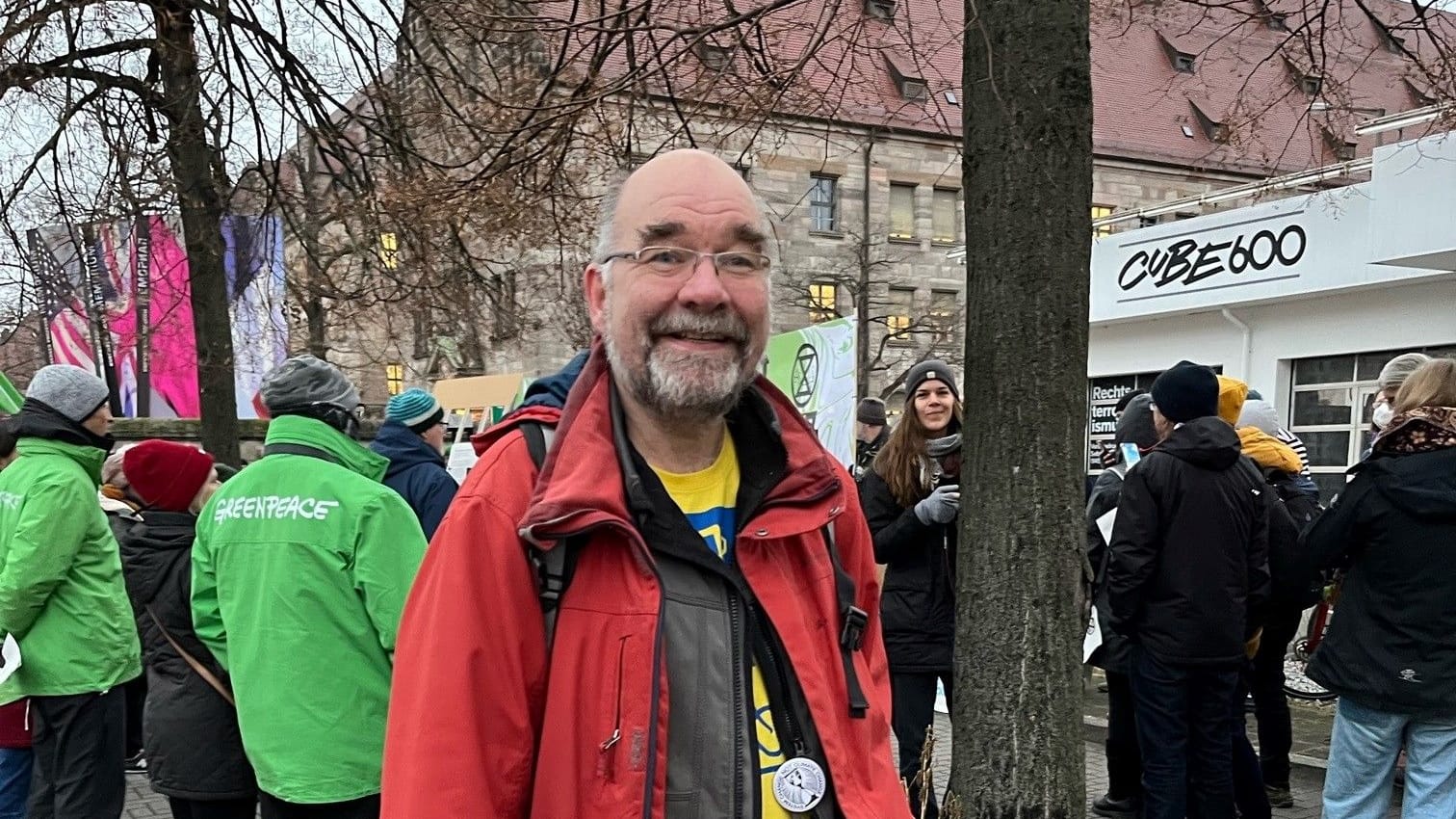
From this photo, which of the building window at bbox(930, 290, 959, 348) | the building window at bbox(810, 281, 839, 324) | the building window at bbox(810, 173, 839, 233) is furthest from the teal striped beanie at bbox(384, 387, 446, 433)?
the building window at bbox(810, 173, 839, 233)

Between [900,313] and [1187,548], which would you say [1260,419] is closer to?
[1187,548]

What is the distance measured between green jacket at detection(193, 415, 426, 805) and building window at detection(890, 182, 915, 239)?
36.7 m

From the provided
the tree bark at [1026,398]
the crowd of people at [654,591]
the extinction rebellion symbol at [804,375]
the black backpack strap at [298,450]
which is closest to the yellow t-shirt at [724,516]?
the crowd of people at [654,591]

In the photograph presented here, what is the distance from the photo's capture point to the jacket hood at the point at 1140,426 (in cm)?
598

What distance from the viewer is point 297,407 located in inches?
139

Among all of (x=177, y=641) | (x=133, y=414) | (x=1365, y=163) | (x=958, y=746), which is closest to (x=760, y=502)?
(x=958, y=746)

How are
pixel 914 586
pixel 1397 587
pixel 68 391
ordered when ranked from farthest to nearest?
pixel 914 586 < pixel 68 391 < pixel 1397 587

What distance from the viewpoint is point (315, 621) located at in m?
3.22

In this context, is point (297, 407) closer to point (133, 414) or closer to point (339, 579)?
point (339, 579)

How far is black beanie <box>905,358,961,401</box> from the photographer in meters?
4.77

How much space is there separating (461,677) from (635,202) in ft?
2.48

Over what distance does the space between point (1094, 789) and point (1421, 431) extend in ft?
9.64

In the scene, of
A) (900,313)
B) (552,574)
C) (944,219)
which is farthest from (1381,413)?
(944,219)

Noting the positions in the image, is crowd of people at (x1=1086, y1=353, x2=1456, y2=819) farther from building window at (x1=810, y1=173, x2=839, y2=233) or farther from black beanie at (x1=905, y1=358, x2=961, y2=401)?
building window at (x1=810, y1=173, x2=839, y2=233)
